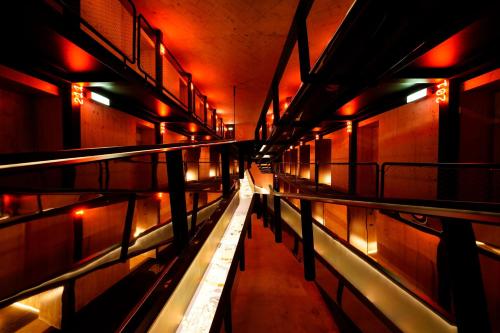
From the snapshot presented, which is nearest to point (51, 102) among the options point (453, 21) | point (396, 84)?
point (453, 21)

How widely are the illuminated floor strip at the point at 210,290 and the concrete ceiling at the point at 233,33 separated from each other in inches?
145

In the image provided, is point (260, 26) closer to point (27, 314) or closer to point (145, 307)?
point (145, 307)

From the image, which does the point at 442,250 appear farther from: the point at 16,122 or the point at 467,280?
the point at 16,122

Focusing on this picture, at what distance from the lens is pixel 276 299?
2.32 m

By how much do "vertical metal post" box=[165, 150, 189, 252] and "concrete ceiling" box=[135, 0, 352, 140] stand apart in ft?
10.9

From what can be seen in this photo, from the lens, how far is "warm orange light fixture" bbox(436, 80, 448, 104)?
312 centimetres

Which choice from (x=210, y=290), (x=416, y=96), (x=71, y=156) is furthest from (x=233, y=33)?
(x=210, y=290)

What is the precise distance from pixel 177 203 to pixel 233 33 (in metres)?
4.01

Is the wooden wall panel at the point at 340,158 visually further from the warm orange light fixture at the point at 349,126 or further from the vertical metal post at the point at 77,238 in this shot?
the vertical metal post at the point at 77,238

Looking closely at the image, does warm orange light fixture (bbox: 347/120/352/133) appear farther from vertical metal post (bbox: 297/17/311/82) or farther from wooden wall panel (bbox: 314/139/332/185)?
vertical metal post (bbox: 297/17/311/82)

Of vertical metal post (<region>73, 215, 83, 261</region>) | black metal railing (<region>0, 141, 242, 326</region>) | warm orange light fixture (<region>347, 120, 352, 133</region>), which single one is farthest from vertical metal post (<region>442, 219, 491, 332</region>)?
warm orange light fixture (<region>347, 120, 352, 133</region>)

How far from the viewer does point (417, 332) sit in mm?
1157

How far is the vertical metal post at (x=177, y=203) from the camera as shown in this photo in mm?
1285

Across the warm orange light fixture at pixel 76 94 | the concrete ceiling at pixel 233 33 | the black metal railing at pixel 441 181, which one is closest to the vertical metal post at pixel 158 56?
the concrete ceiling at pixel 233 33
